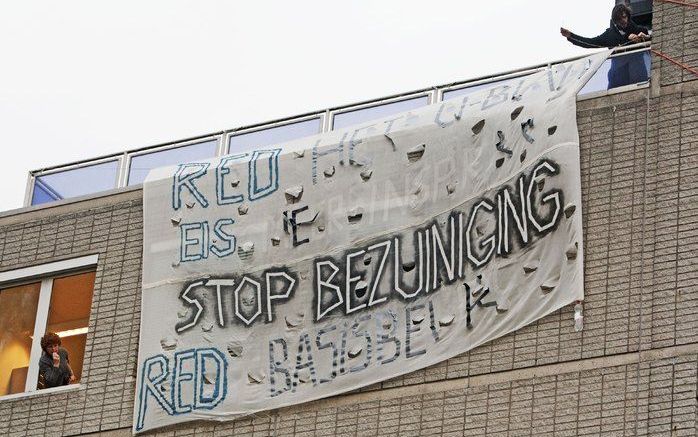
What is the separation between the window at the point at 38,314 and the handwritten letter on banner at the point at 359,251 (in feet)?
3.66

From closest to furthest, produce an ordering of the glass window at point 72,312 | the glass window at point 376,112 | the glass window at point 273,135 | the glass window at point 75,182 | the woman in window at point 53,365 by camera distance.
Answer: the glass window at point 376,112 → the woman in window at point 53,365 → the glass window at point 273,135 → the glass window at point 72,312 → the glass window at point 75,182

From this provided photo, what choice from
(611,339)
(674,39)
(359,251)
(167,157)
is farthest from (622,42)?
(167,157)

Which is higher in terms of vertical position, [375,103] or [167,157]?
Result: [375,103]

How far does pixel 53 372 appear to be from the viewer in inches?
776

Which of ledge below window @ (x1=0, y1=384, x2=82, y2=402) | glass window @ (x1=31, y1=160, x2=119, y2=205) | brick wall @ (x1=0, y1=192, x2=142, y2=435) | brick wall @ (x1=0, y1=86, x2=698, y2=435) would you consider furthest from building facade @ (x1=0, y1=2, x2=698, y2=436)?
glass window @ (x1=31, y1=160, x2=119, y2=205)

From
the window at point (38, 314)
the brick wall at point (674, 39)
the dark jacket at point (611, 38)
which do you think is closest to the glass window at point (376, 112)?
the dark jacket at point (611, 38)

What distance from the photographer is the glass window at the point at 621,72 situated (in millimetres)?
17734

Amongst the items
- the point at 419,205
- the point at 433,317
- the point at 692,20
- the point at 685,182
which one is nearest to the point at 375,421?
the point at 433,317

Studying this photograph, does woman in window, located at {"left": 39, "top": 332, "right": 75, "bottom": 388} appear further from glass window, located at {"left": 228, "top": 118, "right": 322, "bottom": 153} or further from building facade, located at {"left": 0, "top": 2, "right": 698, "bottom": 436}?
glass window, located at {"left": 228, "top": 118, "right": 322, "bottom": 153}

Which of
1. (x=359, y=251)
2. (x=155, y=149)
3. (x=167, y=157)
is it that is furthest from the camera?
(x=155, y=149)

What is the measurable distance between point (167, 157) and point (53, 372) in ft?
9.28

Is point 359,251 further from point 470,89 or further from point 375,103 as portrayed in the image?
point 470,89

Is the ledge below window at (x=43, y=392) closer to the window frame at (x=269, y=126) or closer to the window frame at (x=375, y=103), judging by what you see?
the window frame at (x=269, y=126)

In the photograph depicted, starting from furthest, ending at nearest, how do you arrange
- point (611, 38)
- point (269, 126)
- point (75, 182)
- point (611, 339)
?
point (75, 182) → point (269, 126) → point (611, 38) → point (611, 339)
